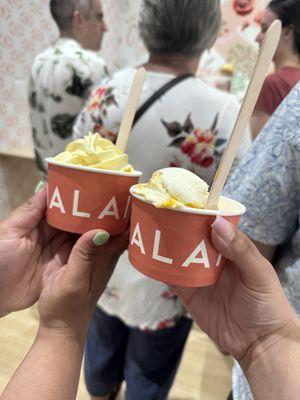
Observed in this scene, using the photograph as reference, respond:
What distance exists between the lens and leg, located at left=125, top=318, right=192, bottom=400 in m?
1.16

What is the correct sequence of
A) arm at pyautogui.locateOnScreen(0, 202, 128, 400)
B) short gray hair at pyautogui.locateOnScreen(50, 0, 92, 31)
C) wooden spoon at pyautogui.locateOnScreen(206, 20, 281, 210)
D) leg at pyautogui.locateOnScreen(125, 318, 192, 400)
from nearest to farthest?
wooden spoon at pyautogui.locateOnScreen(206, 20, 281, 210) → arm at pyautogui.locateOnScreen(0, 202, 128, 400) → leg at pyautogui.locateOnScreen(125, 318, 192, 400) → short gray hair at pyautogui.locateOnScreen(50, 0, 92, 31)

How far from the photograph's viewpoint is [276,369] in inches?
20.1

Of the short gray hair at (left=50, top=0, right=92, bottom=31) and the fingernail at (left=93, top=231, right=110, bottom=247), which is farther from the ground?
the short gray hair at (left=50, top=0, right=92, bottom=31)

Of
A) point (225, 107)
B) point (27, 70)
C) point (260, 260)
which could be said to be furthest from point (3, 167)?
point (260, 260)

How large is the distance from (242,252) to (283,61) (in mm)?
957

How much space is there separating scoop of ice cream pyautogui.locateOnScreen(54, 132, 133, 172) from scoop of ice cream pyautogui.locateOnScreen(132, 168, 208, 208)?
9cm

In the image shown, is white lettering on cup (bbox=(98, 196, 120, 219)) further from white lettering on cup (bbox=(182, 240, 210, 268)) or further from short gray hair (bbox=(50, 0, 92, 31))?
short gray hair (bbox=(50, 0, 92, 31))

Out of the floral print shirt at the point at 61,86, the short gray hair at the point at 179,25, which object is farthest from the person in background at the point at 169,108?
the floral print shirt at the point at 61,86

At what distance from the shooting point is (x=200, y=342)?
172 cm

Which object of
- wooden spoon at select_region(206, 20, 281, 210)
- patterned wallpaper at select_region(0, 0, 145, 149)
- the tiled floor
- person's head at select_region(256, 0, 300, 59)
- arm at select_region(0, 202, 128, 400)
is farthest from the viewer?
patterned wallpaper at select_region(0, 0, 145, 149)

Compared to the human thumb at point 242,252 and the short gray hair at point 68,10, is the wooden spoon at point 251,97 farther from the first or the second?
the short gray hair at point 68,10

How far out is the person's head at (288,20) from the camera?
1048 millimetres

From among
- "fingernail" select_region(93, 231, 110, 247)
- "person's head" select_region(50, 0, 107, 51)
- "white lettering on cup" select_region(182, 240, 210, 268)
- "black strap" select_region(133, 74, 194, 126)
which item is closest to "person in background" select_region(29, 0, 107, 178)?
"person's head" select_region(50, 0, 107, 51)

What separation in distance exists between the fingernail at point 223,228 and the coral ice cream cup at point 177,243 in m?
0.01
